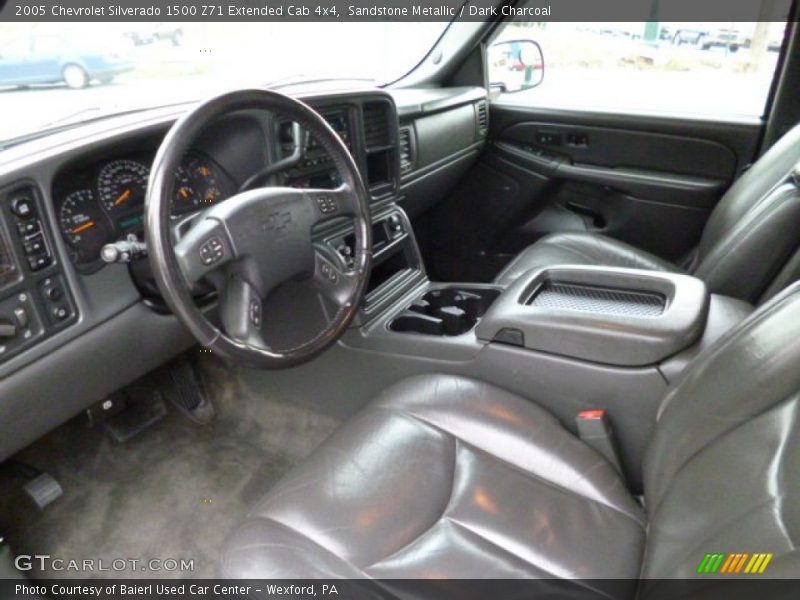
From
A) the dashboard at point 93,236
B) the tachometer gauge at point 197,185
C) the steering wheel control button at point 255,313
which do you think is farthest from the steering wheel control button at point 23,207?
the steering wheel control button at point 255,313

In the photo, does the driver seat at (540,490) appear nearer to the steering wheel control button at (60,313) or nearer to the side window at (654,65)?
the steering wheel control button at (60,313)

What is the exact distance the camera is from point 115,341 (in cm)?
123

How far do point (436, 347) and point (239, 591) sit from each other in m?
0.65

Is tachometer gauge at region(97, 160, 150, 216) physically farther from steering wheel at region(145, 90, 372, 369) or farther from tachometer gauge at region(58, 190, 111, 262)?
steering wheel at region(145, 90, 372, 369)

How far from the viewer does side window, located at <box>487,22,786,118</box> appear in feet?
6.93

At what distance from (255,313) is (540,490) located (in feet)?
1.83

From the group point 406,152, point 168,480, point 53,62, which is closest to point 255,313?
point 53,62

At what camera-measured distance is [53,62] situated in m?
1.27

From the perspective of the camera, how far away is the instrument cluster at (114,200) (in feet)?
3.67

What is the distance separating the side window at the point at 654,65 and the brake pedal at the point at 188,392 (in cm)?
162

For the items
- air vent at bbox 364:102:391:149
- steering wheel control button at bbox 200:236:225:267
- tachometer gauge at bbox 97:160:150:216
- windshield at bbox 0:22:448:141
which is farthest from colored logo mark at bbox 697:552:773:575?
air vent at bbox 364:102:391:149

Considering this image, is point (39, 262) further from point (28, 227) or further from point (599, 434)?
point (599, 434)
